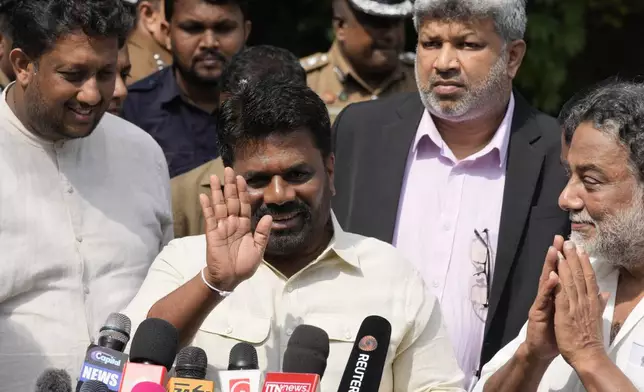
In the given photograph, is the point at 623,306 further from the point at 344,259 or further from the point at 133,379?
the point at 133,379

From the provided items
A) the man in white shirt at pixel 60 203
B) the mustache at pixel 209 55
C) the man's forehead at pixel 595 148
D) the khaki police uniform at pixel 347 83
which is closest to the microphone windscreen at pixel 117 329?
the man in white shirt at pixel 60 203

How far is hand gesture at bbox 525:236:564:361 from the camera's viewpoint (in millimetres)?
4281

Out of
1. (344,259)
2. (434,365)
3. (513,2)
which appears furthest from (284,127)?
(513,2)

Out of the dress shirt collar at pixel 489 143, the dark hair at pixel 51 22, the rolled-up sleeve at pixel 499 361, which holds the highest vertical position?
the dark hair at pixel 51 22

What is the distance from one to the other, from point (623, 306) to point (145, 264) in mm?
1810

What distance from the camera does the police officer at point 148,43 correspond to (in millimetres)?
7789

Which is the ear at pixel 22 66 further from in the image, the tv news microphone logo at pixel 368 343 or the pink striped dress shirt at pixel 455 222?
the tv news microphone logo at pixel 368 343

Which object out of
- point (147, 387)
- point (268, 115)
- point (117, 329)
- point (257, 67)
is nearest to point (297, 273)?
point (268, 115)

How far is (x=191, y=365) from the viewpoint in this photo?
3.70m

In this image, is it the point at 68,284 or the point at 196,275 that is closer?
the point at 196,275

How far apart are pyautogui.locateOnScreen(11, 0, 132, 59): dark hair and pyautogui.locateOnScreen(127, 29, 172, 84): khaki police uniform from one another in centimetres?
256

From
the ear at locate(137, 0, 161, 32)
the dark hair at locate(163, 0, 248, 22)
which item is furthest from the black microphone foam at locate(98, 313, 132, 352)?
the ear at locate(137, 0, 161, 32)

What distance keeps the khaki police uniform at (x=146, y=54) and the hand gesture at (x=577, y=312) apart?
13.0 ft

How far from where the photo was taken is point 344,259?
4.55 m
